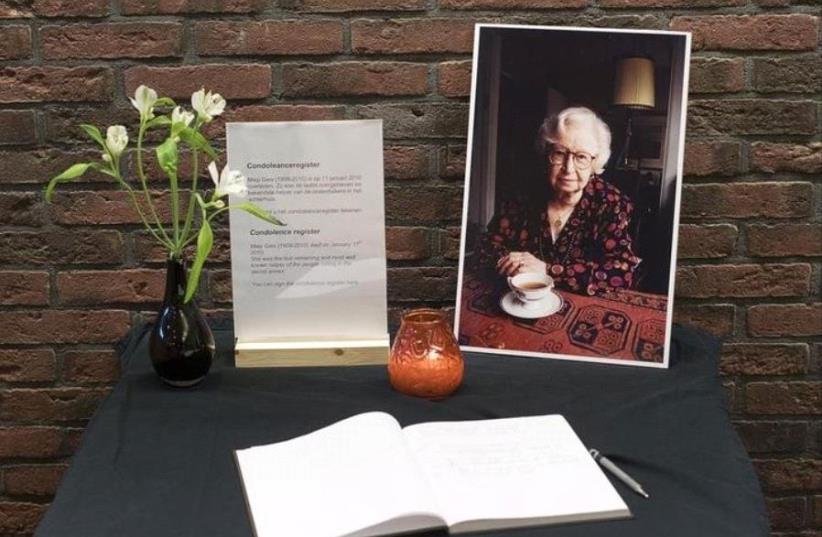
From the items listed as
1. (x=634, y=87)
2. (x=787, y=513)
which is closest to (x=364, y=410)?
(x=634, y=87)

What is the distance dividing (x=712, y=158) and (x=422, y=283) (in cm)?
58

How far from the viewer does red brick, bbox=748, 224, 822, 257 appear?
183 cm

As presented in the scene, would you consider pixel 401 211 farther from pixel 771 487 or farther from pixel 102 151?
pixel 771 487

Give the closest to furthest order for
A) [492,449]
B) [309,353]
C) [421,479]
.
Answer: [421,479] → [492,449] → [309,353]

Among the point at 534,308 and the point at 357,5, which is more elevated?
the point at 357,5

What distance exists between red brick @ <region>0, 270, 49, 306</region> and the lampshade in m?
1.09

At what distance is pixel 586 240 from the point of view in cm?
163

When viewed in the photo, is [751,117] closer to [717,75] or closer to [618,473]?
[717,75]

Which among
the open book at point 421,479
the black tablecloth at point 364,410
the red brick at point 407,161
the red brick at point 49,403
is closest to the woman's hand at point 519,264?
the black tablecloth at point 364,410

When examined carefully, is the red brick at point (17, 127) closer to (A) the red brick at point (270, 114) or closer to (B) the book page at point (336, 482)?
(A) the red brick at point (270, 114)

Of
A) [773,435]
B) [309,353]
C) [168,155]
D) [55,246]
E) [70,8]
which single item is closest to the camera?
[168,155]

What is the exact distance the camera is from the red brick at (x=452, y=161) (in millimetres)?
1805

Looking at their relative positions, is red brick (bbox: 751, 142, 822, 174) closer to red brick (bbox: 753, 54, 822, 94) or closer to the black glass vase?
red brick (bbox: 753, 54, 822, 94)

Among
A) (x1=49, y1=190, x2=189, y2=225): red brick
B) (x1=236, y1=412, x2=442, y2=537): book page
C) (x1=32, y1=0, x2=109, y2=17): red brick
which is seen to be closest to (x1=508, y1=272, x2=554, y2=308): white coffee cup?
(x1=236, y1=412, x2=442, y2=537): book page
